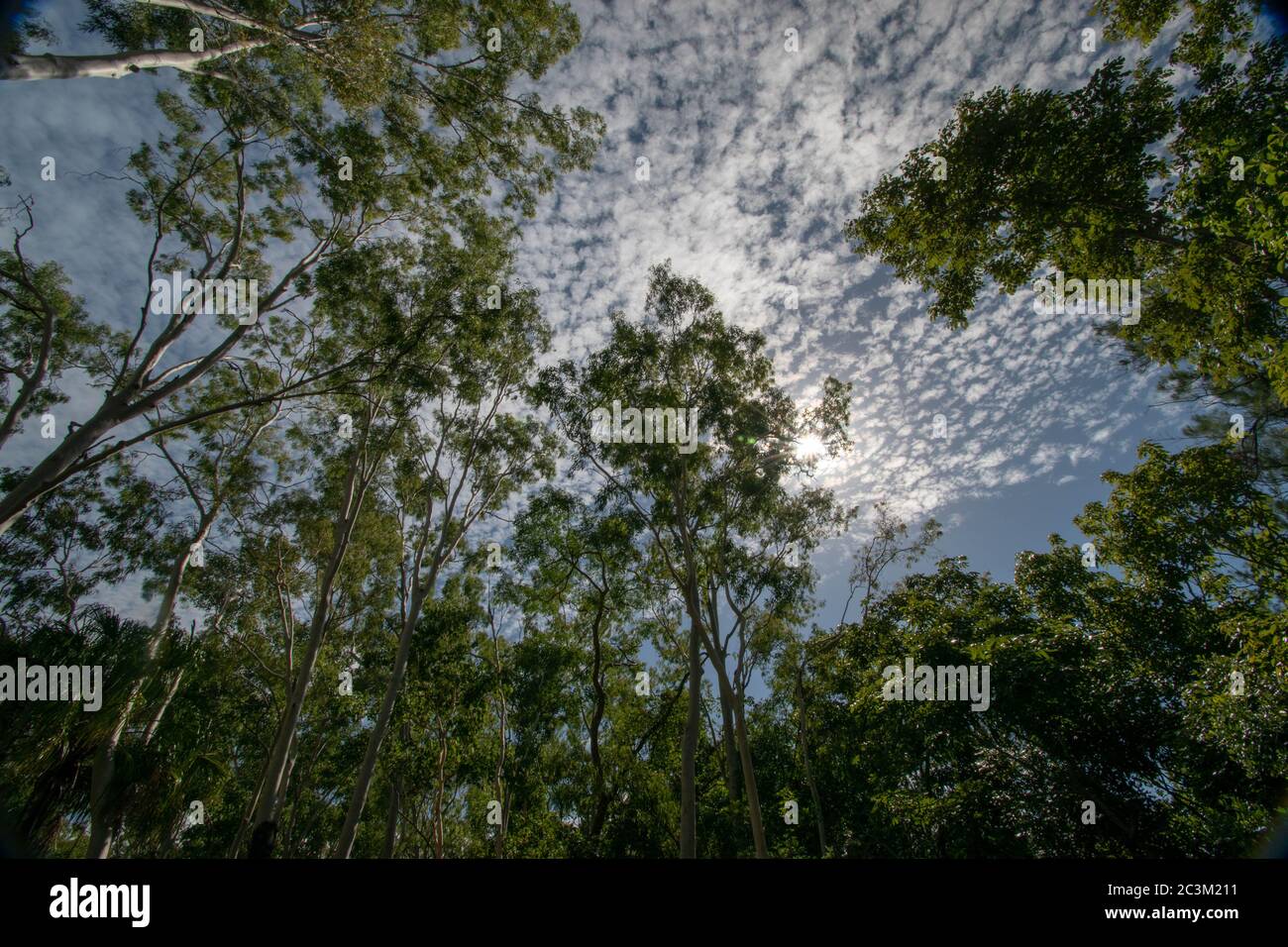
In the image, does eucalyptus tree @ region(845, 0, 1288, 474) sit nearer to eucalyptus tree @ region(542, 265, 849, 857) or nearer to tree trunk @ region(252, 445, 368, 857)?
eucalyptus tree @ region(542, 265, 849, 857)

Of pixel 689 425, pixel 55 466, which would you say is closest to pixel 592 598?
pixel 689 425

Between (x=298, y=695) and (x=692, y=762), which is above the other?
(x=298, y=695)

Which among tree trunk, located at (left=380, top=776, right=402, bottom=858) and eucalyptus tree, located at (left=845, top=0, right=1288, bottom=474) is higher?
eucalyptus tree, located at (left=845, top=0, right=1288, bottom=474)

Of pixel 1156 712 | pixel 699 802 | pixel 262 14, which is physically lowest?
pixel 699 802

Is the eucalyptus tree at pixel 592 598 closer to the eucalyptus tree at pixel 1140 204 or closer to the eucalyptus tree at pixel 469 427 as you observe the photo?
the eucalyptus tree at pixel 469 427

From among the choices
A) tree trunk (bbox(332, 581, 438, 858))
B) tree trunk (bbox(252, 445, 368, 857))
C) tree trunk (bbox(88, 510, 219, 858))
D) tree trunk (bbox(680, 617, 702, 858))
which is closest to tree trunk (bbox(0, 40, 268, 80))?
tree trunk (bbox(88, 510, 219, 858))

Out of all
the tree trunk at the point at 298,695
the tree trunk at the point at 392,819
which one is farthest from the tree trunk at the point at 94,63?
the tree trunk at the point at 392,819

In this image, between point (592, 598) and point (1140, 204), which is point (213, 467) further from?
point (1140, 204)

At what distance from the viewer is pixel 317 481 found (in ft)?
59.4

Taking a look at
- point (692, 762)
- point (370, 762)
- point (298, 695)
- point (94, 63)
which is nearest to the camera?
point (94, 63)

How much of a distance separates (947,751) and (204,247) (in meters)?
21.6

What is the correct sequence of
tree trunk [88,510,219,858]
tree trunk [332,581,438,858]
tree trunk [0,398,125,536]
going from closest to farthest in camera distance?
tree trunk [88,510,219,858]
tree trunk [0,398,125,536]
tree trunk [332,581,438,858]
